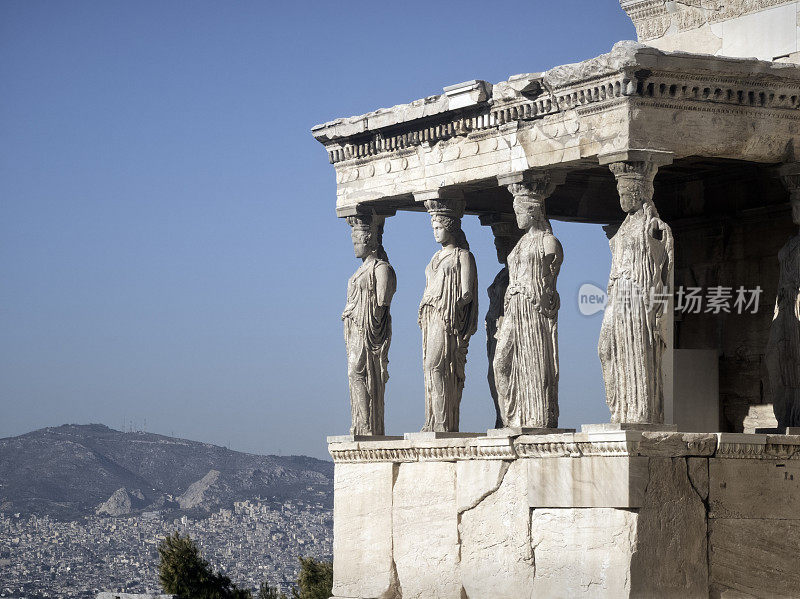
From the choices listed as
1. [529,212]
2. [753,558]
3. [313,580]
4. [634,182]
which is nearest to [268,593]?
[313,580]

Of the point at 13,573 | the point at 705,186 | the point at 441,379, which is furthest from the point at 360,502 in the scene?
the point at 13,573

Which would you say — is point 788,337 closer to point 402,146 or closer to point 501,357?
point 501,357

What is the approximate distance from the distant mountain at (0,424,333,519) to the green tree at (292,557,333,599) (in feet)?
49.1

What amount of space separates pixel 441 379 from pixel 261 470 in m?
29.9

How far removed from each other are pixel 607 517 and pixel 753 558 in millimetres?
1335

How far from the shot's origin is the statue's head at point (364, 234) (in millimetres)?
17984

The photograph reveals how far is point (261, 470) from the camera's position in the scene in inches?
1826

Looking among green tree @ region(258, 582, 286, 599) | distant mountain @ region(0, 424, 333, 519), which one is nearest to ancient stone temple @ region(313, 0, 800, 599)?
green tree @ region(258, 582, 286, 599)

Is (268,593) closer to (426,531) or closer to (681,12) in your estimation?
(426,531)

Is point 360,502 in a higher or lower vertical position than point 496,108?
lower

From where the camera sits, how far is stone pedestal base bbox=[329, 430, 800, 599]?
14594 mm

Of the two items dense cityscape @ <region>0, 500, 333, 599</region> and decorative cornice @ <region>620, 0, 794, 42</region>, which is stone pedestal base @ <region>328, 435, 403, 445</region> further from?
dense cityscape @ <region>0, 500, 333, 599</region>

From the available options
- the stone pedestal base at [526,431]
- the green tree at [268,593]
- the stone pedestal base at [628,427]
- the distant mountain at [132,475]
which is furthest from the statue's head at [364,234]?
the distant mountain at [132,475]

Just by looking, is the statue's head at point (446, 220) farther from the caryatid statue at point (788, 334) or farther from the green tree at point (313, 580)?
the green tree at point (313, 580)
